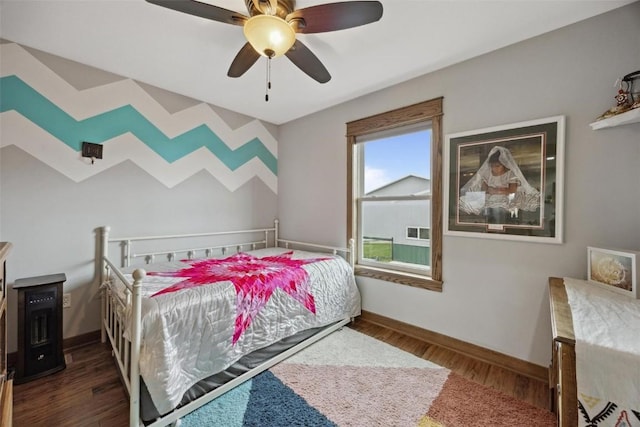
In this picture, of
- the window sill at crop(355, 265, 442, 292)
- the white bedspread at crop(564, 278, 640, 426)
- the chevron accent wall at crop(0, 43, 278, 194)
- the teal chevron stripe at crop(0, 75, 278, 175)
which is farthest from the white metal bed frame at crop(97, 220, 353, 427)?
the white bedspread at crop(564, 278, 640, 426)

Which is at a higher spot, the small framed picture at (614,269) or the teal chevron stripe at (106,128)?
the teal chevron stripe at (106,128)

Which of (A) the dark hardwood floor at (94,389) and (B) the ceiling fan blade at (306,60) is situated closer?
(A) the dark hardwood floor at (94,389)

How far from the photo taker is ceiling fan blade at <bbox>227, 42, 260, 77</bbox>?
1.66 meters

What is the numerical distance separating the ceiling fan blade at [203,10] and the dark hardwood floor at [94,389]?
2232 millimetres

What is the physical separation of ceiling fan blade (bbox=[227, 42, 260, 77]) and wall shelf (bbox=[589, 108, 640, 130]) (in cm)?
211

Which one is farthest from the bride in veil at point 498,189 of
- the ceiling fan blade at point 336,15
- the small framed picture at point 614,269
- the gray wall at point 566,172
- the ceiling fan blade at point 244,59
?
the ceiling fan blade at point 244,59

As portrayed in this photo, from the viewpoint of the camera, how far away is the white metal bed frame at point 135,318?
1.34 metres

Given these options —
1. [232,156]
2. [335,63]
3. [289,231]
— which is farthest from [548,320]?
[232,156]

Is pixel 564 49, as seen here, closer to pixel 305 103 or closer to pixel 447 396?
pixel 305 103

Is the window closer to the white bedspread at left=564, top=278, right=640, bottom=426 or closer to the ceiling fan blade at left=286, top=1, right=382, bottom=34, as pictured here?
the ceiling fan blade at left=286, top=1, right=382, bottom=34

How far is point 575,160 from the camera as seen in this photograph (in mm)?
1688

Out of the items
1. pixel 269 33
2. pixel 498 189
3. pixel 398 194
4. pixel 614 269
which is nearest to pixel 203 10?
pixel 269 33

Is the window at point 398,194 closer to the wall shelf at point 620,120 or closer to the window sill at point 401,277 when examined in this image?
the window sill at point 401,277

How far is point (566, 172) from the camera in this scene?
171 centimetres
